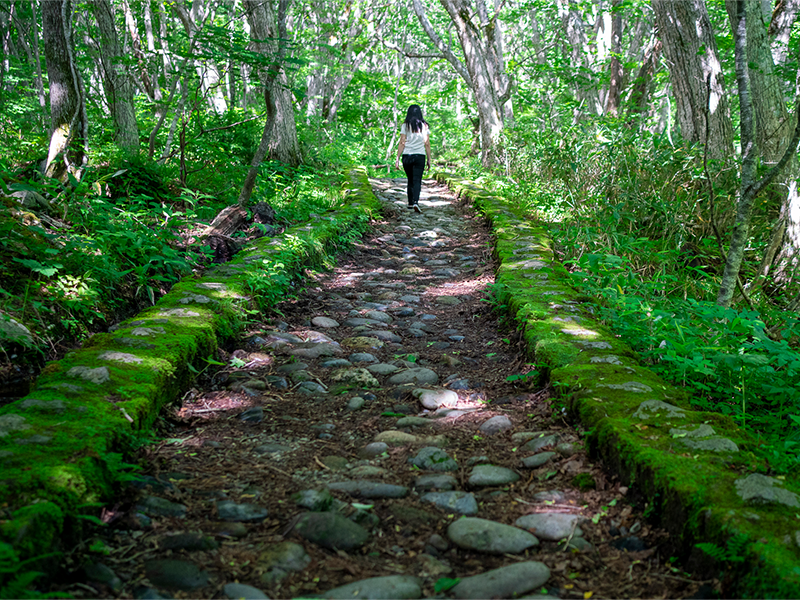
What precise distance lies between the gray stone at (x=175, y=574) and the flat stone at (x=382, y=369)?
1.81 metres

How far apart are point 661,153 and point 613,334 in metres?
3.75

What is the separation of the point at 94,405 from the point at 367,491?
43.0 inches

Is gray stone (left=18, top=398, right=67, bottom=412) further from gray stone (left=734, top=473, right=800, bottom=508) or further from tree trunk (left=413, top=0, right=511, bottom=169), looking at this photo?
tree trunk (left=413, top=0, right=511, bottom=169)

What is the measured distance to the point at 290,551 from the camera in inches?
65.4

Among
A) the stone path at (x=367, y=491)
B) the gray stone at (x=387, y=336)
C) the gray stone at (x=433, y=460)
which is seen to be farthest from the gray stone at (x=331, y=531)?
the gray stone at (x=387, y=336)

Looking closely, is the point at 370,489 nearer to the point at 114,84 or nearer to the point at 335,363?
the point at 335,363

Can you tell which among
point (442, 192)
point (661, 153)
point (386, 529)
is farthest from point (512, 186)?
point (386, 529)

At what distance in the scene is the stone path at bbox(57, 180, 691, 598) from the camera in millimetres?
1575

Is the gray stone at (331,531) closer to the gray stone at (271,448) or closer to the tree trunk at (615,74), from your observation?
the gray stone at (271,448)

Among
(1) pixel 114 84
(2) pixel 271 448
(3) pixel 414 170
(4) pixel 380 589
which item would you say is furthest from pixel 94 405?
(3) pixel 414 170

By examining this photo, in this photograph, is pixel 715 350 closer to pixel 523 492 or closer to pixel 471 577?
pixel 523 492

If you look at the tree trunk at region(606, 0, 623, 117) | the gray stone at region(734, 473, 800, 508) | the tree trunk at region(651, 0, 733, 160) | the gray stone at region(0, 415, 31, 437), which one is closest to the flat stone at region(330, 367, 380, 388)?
the gray stone at region(0, 415, 31, 437)

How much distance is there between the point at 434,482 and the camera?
2.14m

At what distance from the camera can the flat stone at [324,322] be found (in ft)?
13.5
